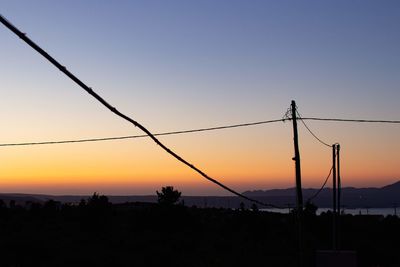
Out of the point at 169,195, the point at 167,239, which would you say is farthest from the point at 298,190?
the point at 169,195

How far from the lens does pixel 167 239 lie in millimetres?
46188

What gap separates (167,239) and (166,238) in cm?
45

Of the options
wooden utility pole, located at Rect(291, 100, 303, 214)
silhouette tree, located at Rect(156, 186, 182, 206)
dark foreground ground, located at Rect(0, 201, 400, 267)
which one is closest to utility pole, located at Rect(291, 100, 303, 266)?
wooden utility pole, located at Rect(291, 100, 303, 214)

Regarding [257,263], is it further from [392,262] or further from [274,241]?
[274,241]

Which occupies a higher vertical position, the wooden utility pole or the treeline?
the wooden utility pole

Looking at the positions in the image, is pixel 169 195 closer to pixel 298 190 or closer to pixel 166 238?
pixel 166 238

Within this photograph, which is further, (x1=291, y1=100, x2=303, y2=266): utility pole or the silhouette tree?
the silhouette tree

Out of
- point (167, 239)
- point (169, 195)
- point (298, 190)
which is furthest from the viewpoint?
point (169, 195)

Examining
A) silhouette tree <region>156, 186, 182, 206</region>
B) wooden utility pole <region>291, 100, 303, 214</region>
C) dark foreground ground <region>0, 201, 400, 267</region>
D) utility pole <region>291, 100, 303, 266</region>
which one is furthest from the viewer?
silhouette tree <region>156, 186, 182, 206</region>

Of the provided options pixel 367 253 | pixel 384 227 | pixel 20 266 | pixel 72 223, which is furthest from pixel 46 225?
pixel 384 227

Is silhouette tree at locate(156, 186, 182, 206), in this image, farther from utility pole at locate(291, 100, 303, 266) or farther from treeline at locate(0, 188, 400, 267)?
utility pole at locate(291, 100, 303, 266)

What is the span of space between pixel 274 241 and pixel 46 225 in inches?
751

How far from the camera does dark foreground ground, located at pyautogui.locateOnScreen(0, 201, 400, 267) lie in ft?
118

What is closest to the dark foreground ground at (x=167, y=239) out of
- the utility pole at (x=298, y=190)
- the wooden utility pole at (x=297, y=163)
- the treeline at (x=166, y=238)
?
the treeline at (x=166, y=238)
